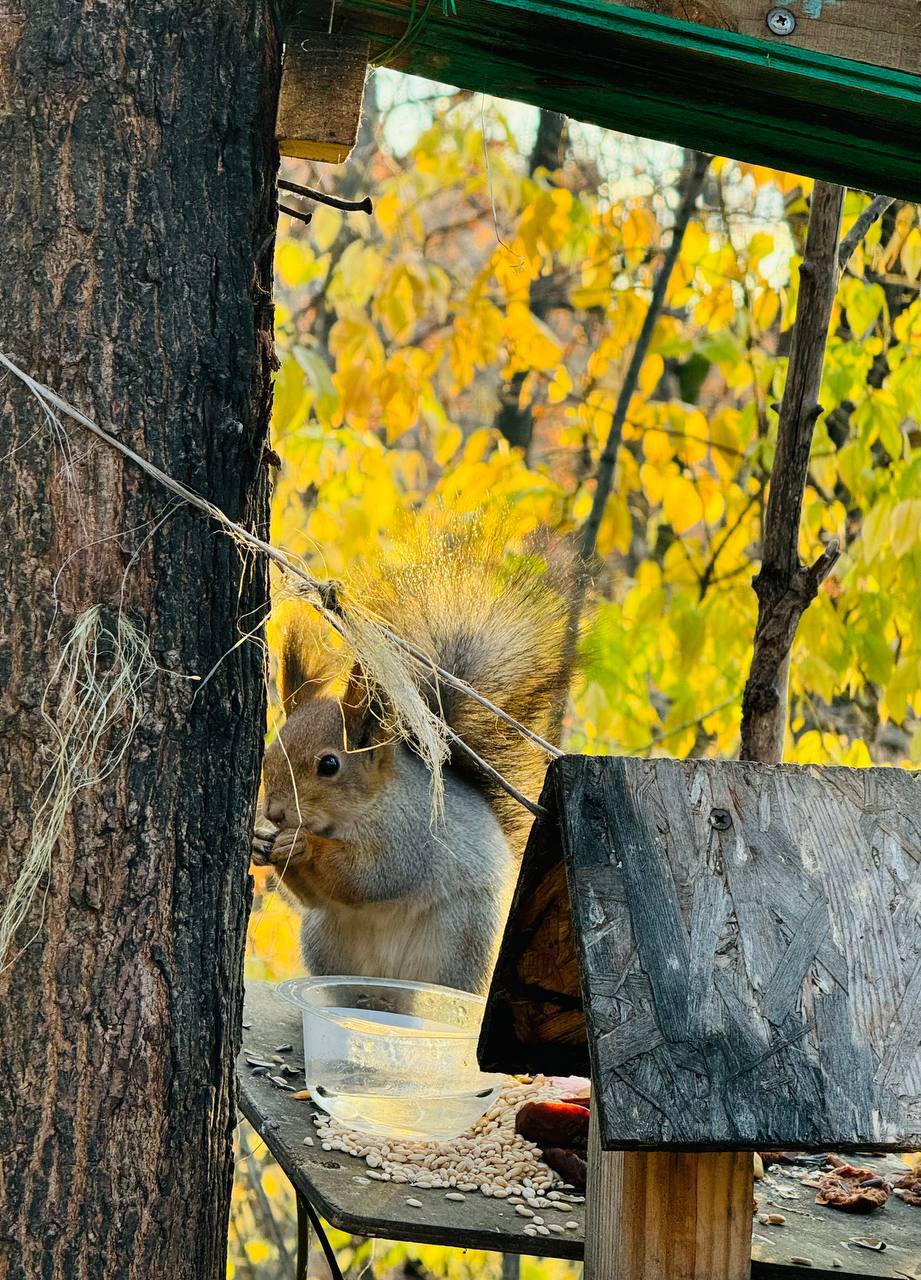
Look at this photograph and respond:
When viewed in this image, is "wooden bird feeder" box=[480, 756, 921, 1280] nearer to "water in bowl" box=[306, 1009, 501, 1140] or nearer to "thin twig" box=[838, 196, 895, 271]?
"water in bowl" box=[306, 1009, 501, 1140]

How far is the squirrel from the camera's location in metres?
2.18

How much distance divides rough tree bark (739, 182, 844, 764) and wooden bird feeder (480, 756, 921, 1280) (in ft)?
2.48

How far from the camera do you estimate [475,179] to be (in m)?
3.99

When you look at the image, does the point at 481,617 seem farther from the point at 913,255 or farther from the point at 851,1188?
the point at 913,255

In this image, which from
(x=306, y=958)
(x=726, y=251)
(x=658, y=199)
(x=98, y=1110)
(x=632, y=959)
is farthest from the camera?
(x=658, y=199)

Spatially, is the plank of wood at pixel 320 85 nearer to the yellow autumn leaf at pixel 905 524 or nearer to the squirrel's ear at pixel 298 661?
the squirrel's ear at pixel 298 661

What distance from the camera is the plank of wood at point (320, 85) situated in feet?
4.87

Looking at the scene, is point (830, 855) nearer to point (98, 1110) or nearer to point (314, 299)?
point (98, 1110)

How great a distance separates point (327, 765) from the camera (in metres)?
2.47

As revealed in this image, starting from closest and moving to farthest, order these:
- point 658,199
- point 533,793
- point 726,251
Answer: point 533,793 < point 726,251 < point 658,199

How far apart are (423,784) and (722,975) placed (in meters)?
1.47

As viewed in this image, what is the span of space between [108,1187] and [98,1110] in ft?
0.25

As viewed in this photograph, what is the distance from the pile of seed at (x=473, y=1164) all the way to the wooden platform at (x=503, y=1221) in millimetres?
20

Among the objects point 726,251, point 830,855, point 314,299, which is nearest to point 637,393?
point 726,251
